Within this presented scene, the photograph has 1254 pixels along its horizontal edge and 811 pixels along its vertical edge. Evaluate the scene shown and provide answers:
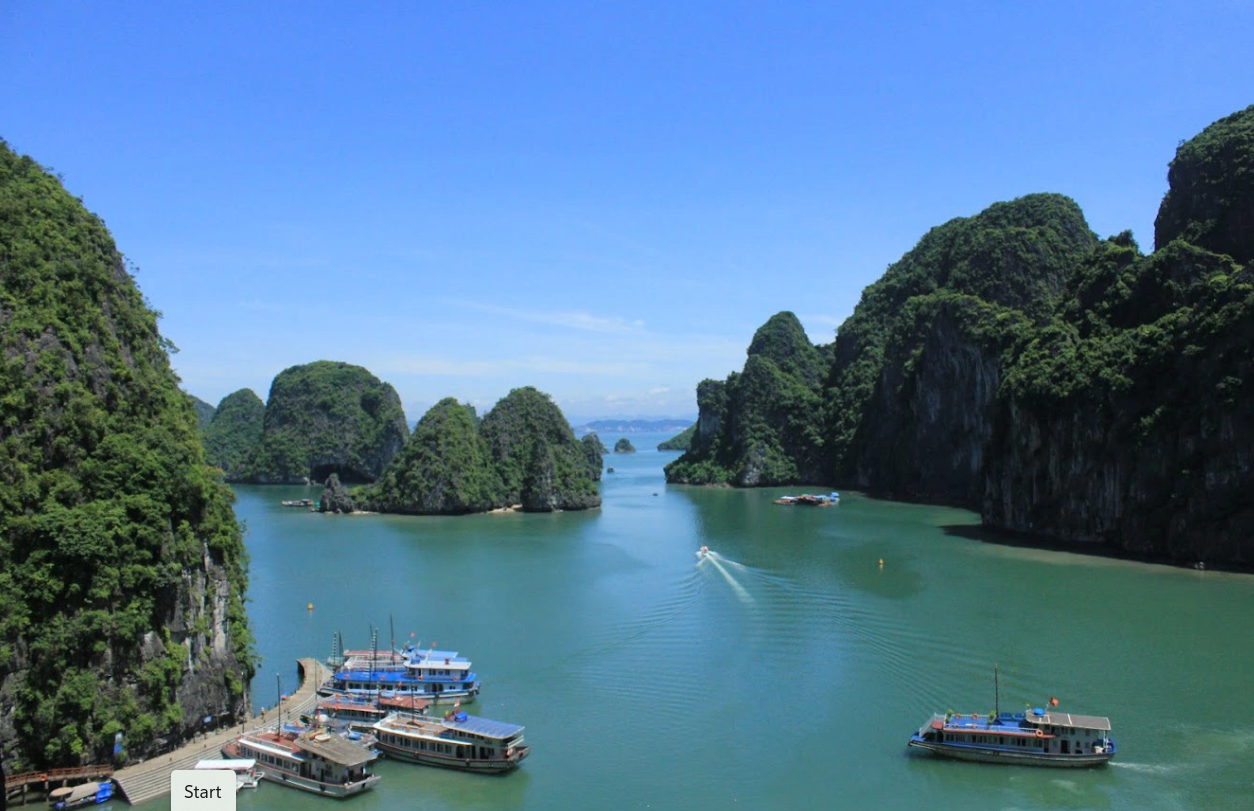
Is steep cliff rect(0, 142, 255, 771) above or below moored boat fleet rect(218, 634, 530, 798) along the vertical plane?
above

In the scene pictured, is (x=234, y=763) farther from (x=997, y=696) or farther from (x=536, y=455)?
(x=536, y=455)

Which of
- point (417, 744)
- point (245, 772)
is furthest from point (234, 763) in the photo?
point (417, 744)

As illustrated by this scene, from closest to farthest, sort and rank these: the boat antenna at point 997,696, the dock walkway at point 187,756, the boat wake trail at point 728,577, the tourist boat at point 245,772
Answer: the dock walkway at point 187,756
the tourist boat at point 245,772
the boat antenna at point 997,696
the boat wake trail at point 728,577

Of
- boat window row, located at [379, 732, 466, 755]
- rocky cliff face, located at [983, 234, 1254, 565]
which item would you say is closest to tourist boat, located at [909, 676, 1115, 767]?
boat window row, located at [379, 732, 466, 755]

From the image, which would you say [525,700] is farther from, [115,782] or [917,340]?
[917,340]

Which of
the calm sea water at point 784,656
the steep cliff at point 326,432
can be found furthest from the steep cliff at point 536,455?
the steep cliff at point 326,432

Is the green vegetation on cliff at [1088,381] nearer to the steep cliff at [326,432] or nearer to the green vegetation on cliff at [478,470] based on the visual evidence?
the green vegetation on cliff at [478,470]

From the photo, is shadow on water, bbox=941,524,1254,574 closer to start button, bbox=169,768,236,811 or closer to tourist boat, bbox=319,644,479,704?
tourist boat, bbox=319,644,479,704
